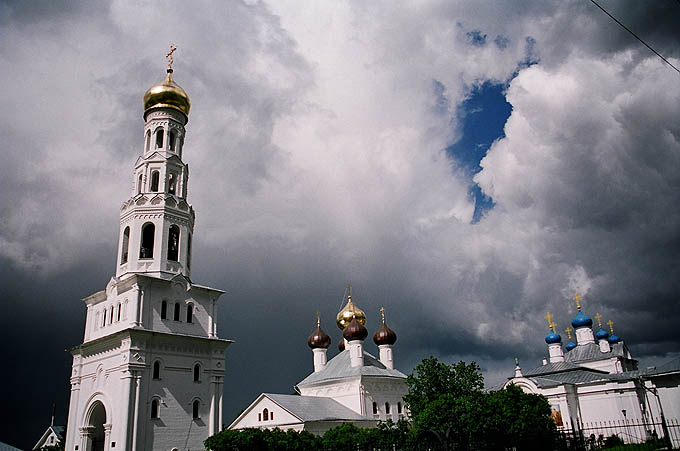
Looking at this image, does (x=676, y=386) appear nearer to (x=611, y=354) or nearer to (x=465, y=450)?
(x=465, y=450)

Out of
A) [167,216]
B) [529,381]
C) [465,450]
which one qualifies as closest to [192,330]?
[167,216]

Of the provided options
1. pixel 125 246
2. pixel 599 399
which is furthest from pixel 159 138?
pixel 599 399

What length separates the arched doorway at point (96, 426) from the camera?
25.5 metres

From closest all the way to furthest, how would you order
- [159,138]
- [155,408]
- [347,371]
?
[155,408]
[159,138]
[347,371]

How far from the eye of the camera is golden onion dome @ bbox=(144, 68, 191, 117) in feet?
97.7

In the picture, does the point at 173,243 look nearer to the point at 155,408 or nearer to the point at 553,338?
the point at 155,408

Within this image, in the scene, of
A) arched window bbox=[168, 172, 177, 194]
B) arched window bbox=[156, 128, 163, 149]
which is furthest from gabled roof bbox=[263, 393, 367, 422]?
arched window bbox=[156, 128, 163, 149]

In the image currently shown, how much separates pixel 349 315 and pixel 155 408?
22.6 m

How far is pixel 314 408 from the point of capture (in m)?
31.7

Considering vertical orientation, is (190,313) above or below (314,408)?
above

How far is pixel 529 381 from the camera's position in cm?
3600

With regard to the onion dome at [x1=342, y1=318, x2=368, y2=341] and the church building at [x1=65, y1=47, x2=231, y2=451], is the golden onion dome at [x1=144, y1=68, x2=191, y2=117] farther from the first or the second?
the onion dome at [x1=342, y1=318, x2=368, y2=341]

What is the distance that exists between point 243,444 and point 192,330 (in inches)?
274

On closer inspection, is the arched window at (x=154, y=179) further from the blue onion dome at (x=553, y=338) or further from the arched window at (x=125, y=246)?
the blue onion dome at (x=553, y=338)
